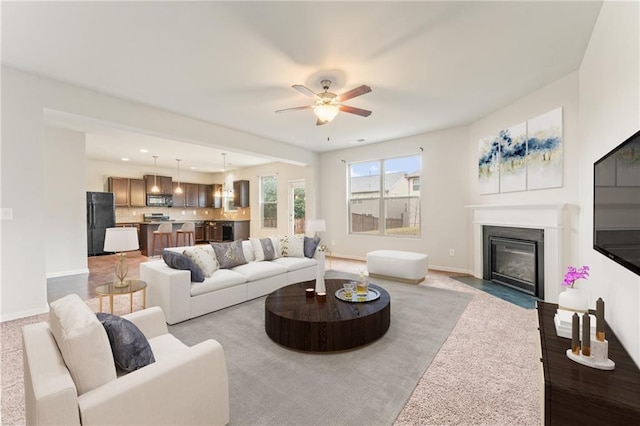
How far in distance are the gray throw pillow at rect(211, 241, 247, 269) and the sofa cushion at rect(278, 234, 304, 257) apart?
81 centimetres

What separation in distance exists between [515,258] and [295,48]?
Answer: 4.34m

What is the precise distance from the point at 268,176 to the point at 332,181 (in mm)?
2454

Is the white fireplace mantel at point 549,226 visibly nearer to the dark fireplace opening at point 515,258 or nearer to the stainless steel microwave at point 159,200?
the dark fireplace opening at point 515,258

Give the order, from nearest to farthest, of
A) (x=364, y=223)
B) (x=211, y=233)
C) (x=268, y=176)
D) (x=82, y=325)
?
(x=82, y=325) < (x=364, y=223) < (x=268, y=176) < (x=211, y=233)

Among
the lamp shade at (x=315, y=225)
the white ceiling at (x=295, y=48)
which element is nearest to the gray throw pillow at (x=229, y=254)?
the lamp shade at (x=315, y=225)

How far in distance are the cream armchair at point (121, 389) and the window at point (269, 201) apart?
23.4ft

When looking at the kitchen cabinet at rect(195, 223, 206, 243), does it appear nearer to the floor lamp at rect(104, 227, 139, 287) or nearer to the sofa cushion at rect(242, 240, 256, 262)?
the sofa cushion at rect(242, 240, 256, 262)

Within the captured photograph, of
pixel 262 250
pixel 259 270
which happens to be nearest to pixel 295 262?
pixel 262 250

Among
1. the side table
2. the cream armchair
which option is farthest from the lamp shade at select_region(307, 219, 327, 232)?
the cream armchair

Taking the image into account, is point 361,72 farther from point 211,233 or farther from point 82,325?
point 211,233

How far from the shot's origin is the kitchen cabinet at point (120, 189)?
8.05 meters

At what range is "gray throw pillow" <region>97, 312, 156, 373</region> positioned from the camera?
53.0 inches

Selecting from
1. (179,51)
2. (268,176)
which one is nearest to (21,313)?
(179,51)

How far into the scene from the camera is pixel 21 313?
315 cm
